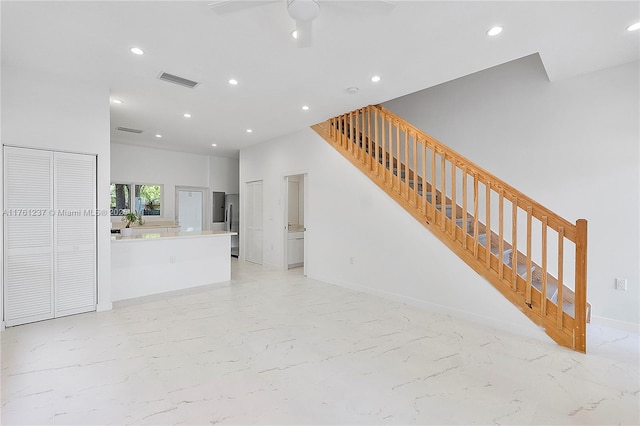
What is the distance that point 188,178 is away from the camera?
8.38 metres

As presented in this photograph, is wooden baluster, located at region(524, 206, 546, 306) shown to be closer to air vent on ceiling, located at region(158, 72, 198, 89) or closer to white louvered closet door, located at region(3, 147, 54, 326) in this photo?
air vent on ceiling, located at region(158, 72, 198, 89)

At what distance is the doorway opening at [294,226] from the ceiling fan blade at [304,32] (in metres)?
4.06

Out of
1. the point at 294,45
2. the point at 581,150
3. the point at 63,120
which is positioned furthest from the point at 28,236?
the point at 581,150

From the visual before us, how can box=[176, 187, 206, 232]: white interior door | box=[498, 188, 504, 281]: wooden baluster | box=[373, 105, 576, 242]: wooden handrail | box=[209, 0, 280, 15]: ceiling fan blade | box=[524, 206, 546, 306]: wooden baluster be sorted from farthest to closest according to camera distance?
box=[176, 187, 206, 232]: white interior door < box=[498, 188, 504, 281]: wooden baluster < box=[524, 206, 546, 306]: wooden baluster < box=[373, 105, 576, 242]: wooden handrail < box=[209, 0, 280, 15]: ceiling fan blade

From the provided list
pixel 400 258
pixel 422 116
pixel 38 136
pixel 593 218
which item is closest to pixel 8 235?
pixel 38 136

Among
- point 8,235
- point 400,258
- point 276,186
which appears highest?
point 276,186

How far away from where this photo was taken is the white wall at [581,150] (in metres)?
3.30

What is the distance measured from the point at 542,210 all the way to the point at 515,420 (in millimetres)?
1989

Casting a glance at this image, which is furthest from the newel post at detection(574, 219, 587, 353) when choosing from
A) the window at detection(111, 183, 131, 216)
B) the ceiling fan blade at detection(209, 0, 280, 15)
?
the window at detection(111, 183, 131, 216)

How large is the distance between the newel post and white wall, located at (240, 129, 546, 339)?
332 mm

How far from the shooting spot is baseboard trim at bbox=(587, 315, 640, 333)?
10.7 ft

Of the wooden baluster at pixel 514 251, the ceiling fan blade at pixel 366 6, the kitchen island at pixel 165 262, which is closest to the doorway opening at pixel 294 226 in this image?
the kitchen island at pixel 165 262

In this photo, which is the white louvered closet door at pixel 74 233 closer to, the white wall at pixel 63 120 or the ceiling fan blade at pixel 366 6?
the white wall at pixel 63 120

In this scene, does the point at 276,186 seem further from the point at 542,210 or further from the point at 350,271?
the point at 542,210
